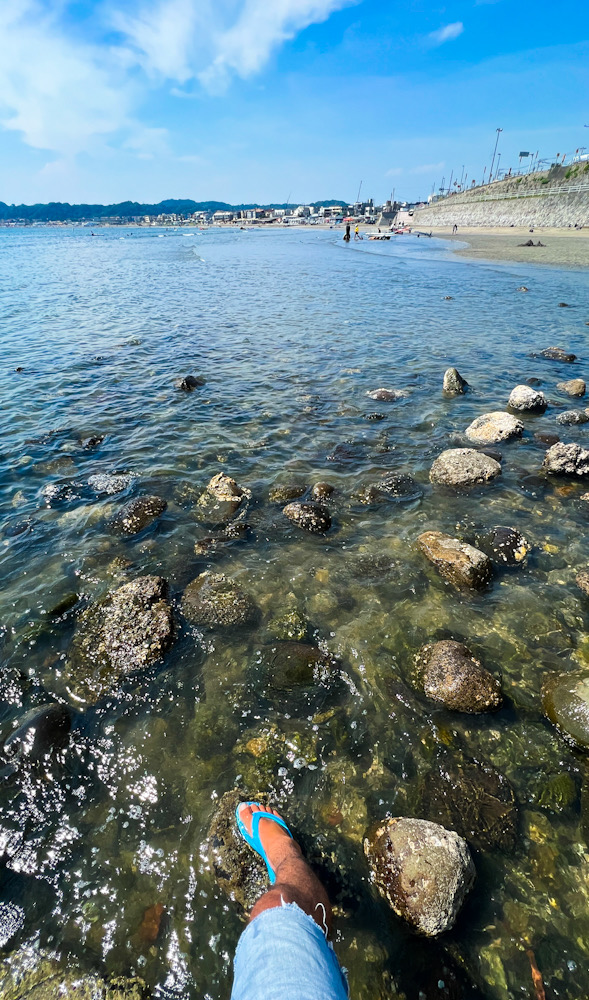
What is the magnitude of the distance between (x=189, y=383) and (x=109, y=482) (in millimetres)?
6926

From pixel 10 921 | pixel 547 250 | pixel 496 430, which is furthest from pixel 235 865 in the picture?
pixel 547 250

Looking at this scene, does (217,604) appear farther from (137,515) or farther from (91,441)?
(91,441)

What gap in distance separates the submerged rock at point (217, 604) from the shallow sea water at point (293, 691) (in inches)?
9.0

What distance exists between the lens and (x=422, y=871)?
3600mm

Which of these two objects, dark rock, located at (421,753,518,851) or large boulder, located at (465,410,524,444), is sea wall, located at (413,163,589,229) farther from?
dark rock, located at (421,753,518,851)

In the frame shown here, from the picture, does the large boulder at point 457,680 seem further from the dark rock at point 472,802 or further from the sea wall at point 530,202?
the sea wall at point 530,202

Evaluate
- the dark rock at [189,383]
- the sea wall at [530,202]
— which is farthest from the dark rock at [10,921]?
the sea wall at [530,202]

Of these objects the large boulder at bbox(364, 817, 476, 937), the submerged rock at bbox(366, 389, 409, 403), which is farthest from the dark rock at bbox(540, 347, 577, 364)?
the large boulder at bbox(364, 817, 476, 937)

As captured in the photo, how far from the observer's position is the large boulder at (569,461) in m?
9.55

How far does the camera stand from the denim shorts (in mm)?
2744

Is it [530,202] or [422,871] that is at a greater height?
[530,202]

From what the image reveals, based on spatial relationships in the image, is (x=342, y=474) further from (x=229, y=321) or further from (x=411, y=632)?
(x=229, y=321)

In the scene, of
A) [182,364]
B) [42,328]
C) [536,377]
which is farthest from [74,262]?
[536,377]

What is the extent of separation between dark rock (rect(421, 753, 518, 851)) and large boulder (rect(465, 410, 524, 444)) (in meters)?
8.76
